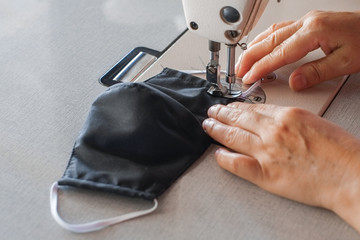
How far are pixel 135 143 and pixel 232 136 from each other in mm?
175

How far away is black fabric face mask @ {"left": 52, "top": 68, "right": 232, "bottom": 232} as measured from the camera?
0.87 metres

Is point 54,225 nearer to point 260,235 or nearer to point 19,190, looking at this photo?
point 19,190

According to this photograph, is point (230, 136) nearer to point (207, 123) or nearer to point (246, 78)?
point (207, 123)

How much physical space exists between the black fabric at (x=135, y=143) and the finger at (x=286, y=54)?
0.22m

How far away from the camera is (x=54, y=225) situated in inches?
32.8

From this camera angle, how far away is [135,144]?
2.96 feet

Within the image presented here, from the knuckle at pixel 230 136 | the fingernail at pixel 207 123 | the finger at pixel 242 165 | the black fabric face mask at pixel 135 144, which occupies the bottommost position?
the finger at pixel 242 165

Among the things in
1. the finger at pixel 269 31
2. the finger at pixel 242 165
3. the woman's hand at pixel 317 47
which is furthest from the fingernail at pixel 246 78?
the finger at pixel 242 165

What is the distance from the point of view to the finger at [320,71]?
3.55 feet

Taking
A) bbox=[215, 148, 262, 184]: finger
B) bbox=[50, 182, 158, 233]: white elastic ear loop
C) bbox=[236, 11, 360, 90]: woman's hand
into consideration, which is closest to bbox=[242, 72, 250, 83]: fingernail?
bbox=[236, 11, 360, 90]: woman's hand

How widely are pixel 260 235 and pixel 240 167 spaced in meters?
0.13

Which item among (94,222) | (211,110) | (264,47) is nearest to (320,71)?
(264,47)

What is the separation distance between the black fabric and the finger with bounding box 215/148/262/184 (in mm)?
59

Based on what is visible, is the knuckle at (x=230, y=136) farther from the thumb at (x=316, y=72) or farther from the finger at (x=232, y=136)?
the thumb at (x=316, y=72)
